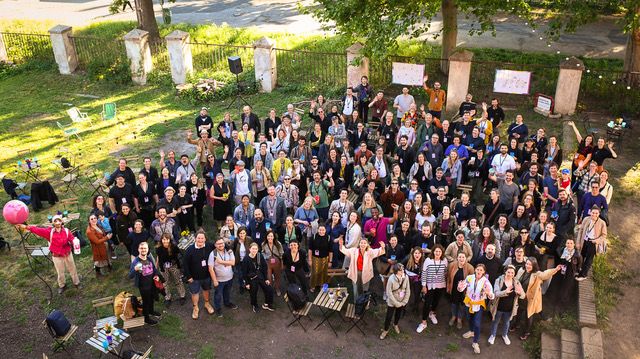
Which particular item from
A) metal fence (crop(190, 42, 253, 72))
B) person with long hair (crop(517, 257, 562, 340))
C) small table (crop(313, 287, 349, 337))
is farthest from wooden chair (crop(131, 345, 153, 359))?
metal fence (crop(190, 42, 253, 72))

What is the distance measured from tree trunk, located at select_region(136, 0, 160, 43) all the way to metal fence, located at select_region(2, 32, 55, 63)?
4392mm

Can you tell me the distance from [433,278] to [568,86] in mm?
10912

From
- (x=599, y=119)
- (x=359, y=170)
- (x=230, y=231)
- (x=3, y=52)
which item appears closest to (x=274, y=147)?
(x=359, y=170)

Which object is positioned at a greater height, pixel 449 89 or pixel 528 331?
A: pixel 449 89

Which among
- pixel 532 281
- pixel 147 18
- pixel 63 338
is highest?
pixel 147 18

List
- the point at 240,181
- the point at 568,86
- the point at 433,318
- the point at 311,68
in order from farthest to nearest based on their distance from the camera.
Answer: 1. the point at 311,68
2. the point at 568,86
3. the point at 240,181
4. the point at 433,318

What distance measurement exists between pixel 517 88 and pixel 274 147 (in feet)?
29.5

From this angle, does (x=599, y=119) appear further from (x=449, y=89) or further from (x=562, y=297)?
(x=562, y=297)

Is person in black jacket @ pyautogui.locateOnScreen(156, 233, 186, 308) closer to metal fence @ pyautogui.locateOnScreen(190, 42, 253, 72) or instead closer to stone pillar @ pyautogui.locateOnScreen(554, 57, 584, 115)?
metal fence @ pyautogui.locateOnScreen(190, 42, 253, 72)

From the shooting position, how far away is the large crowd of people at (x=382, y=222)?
9.67 meters

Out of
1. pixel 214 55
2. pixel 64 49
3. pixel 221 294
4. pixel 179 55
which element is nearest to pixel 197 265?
pixel 221 294

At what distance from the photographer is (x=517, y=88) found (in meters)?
18.1

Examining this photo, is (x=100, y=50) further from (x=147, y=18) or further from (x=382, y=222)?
(x=382, y=222)

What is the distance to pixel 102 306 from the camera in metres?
10.6
